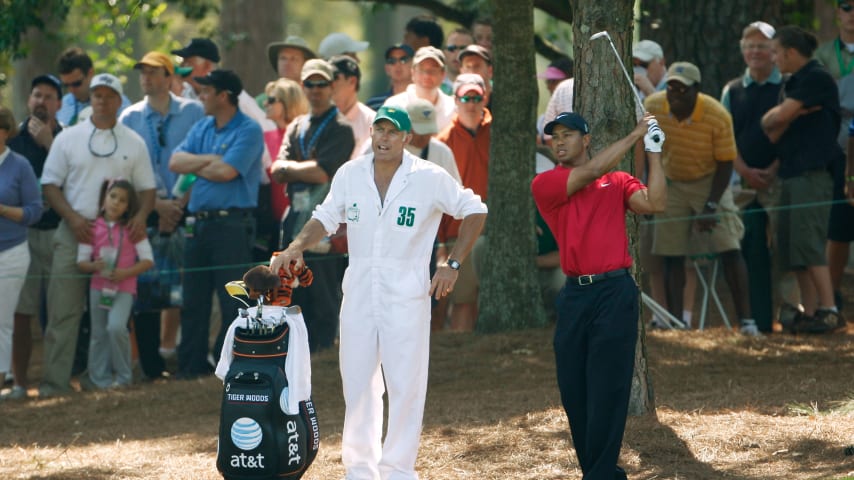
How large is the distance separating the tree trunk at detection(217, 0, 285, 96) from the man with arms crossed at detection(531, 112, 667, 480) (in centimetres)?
1238

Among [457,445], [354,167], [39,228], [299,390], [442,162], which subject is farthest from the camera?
[39,228]

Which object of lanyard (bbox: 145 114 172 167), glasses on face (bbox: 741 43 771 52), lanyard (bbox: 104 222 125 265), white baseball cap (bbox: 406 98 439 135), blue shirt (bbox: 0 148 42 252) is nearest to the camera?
white baseball cap (bbox: 406 98 439 135)

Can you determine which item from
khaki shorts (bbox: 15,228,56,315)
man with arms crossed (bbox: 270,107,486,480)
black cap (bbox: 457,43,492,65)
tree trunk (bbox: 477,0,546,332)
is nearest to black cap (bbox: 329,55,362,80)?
black cap (bbox: 457,43,492,65)

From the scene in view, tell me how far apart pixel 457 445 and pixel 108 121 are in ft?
15.5

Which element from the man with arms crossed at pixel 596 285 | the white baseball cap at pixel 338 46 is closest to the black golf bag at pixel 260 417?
the man with arms crossed at pixel 596 285

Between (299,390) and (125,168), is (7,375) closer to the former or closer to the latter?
(125,168)

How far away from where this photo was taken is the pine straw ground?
808cm

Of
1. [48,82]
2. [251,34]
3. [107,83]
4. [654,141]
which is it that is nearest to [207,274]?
[107,83]

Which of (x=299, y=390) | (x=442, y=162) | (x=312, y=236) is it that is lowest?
(x=299, y=390)

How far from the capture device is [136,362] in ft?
42.7

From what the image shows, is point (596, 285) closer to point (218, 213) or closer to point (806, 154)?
point (806, 154)

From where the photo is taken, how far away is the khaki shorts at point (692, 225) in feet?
38.8

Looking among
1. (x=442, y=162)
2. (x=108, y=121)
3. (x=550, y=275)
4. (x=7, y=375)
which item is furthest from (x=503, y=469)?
(x=7, y=375)

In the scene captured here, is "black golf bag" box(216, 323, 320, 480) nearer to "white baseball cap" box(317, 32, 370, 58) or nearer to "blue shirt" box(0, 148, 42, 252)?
"blue shirt" box(0, 148, 42, 252)
